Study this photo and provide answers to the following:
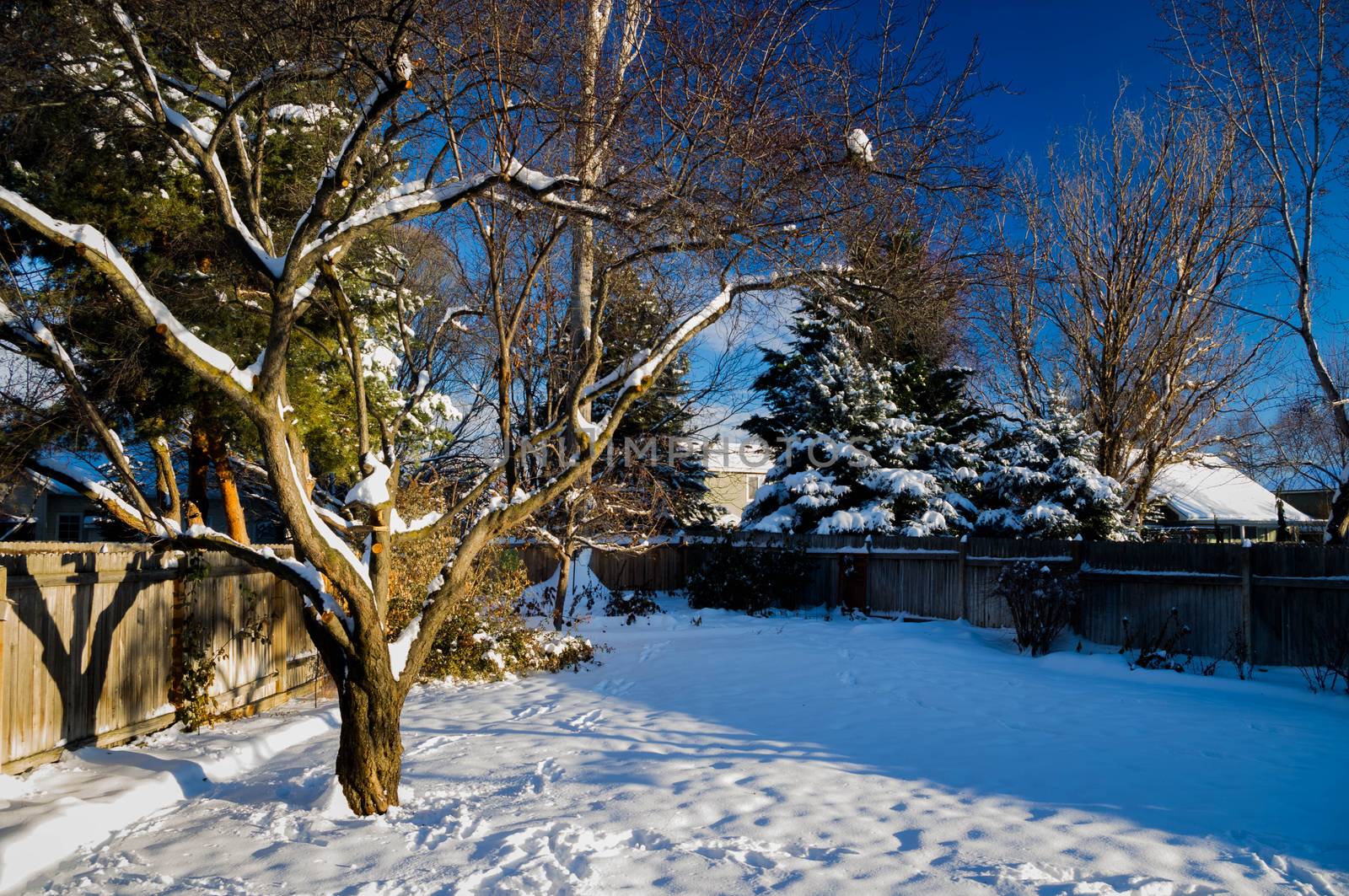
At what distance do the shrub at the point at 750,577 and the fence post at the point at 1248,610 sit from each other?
800cm

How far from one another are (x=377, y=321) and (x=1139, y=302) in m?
14.7

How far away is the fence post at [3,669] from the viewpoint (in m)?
5.31

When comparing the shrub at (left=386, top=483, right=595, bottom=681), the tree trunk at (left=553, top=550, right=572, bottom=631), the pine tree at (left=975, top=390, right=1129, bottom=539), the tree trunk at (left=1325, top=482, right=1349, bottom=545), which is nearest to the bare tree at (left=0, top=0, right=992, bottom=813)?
the shrub at (left=386, top=483, right=595, bottom=681)

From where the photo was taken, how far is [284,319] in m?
5.33

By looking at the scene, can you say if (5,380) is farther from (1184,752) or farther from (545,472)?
(1184,752)

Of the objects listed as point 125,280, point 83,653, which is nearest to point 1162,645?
point 83,653

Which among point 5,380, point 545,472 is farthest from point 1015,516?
point 5,380

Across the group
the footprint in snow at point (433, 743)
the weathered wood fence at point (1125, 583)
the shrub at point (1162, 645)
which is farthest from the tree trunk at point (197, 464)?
the shrub at point (1162, 645)

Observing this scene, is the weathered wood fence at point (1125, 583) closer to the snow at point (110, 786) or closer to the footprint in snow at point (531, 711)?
the footprint in snow at point (531, 711)

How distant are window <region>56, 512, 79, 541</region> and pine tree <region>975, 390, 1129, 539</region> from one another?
26097 mm

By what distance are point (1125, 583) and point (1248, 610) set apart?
156cm

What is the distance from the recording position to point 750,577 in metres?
17.0

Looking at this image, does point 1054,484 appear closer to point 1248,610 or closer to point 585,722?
point 1248,610

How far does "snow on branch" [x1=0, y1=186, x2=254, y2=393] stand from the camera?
4586 millimetres
